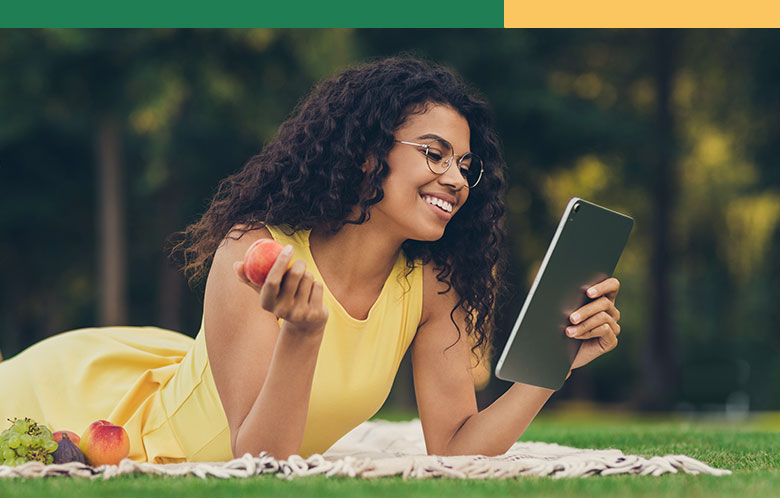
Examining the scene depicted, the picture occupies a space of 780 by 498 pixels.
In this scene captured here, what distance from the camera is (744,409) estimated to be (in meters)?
20.7

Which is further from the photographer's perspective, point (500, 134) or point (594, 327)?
point (500, 134)

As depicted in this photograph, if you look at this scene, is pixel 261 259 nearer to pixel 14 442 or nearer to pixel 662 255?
pixel 14 442

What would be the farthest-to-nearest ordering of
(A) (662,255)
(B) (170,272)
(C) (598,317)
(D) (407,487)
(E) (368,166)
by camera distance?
(B) (170,272)
(A) (662,255)
(E) (368,166)
(C) (598,317)
(D) (407,487)

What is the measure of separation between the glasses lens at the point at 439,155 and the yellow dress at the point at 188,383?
651 millimetres

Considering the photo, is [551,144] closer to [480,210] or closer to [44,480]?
[480,210]

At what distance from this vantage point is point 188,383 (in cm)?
427

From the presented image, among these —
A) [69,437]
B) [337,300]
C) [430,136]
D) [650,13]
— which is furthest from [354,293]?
[650,13]

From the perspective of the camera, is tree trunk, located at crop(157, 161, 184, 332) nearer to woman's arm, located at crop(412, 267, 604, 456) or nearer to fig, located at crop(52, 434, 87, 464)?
woman's arm, located at crop(412, 267, 604, 456)

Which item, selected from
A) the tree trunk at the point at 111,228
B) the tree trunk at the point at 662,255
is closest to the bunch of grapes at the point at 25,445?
the tree trunk at the point at 111,228

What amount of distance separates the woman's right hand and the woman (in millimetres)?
439

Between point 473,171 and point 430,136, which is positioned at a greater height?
point 430,136

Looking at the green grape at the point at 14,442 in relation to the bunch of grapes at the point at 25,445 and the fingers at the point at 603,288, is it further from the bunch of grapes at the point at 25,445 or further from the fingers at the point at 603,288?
the fingers at the point at 603,288

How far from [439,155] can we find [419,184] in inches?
6.1

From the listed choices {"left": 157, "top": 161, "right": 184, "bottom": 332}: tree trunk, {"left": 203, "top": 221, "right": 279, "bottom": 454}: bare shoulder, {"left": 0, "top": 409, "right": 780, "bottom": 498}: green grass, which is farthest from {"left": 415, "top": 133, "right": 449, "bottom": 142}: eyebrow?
{"left": 157, "top": 161, "right": 184, "bottom": 332}: tree trunk
